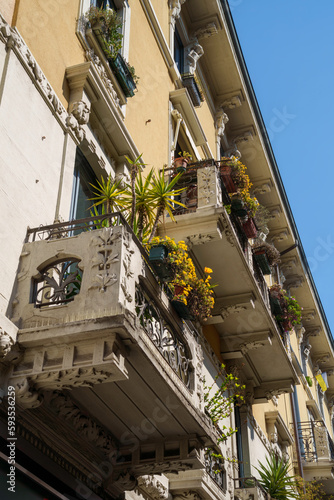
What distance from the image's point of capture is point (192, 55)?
57.3 ft

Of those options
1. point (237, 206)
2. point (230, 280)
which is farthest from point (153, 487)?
point (237, 206)

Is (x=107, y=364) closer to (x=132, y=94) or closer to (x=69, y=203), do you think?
(x=69, y=203)

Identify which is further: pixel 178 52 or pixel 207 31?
pixel 207 31

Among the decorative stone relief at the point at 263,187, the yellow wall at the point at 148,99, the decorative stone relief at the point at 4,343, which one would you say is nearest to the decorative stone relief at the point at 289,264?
the decorative stone relief at the point at 263,187

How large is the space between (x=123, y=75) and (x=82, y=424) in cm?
621

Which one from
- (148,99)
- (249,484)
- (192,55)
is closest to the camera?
(249,484)

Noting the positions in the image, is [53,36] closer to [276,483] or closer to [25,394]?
[25,394]

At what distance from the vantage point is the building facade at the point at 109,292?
667 centimetres

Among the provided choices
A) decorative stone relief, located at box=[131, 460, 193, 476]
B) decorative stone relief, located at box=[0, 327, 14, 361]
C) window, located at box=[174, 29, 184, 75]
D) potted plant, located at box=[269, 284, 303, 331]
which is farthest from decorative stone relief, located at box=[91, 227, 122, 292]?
window, located at box=[174, 29, 184, 75]

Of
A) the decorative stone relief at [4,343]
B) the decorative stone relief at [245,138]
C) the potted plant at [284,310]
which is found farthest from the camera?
the decorative stone relief at [245,138]

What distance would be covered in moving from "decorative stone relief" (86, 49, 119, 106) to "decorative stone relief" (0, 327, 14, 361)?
225 inches

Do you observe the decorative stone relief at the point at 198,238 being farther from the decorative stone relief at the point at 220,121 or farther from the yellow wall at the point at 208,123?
the decorative stone relief at the point at 220,121

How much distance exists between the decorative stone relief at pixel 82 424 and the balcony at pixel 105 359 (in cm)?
1

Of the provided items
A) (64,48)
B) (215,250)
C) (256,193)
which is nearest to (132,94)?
(64,48)
